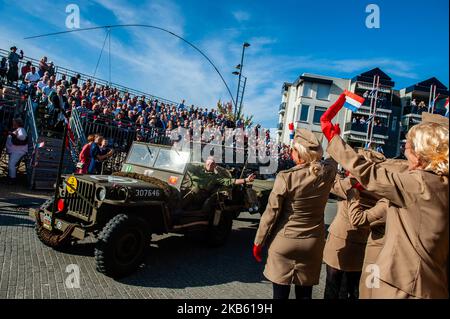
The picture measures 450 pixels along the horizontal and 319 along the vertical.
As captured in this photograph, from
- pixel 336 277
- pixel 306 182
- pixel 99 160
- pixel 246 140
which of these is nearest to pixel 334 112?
pixel 306 182

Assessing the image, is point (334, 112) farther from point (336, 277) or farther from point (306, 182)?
point (336, 277)

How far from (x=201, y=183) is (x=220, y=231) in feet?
3.33

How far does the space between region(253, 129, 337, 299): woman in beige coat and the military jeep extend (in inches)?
87.2

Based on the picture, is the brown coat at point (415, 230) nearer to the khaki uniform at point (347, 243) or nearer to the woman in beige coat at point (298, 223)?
the woman in beige coat at point (298, 223)

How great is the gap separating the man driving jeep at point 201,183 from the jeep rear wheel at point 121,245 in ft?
4.36

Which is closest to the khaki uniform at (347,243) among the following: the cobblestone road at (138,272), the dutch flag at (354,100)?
the dutch flag at (354,100)

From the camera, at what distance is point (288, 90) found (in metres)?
51.5

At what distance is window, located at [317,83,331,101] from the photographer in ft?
135

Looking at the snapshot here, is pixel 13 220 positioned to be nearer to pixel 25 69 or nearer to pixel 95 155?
pixel 95 155

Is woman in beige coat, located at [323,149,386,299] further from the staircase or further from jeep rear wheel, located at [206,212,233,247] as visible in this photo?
the staircase

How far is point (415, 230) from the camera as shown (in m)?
1.83

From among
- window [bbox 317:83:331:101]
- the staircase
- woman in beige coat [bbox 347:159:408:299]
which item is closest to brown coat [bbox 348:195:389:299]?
woman in beige coat [bbox 347:159:408:299]

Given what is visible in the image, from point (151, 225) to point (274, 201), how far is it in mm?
2837

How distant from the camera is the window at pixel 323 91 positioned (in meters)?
41.1
